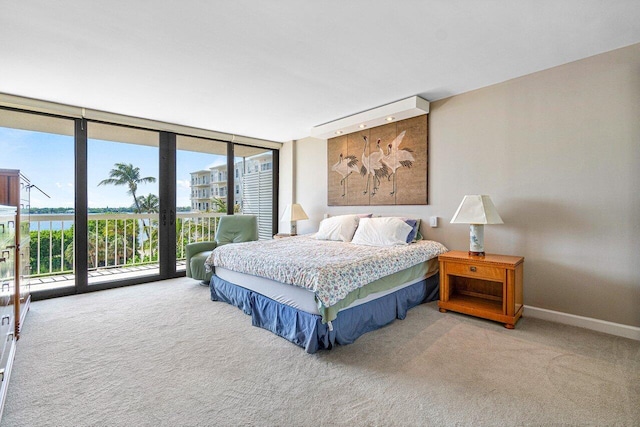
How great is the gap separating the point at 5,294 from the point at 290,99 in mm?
3018

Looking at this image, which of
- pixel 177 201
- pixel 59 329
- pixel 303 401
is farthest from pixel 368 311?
pixel 177 201

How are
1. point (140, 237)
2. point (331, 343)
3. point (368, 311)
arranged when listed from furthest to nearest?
point (140, 237) → point (368, 311) → point (331, 343)

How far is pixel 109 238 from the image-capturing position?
4660 mm

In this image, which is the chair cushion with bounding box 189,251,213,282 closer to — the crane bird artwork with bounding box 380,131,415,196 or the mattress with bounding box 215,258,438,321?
the mattress with bounding box 215,258,438,321

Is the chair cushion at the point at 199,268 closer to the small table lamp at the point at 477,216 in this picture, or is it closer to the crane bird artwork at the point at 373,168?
the crane bird artwork at the point at 373,168

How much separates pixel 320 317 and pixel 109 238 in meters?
4.19

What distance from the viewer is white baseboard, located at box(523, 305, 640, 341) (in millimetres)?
2412

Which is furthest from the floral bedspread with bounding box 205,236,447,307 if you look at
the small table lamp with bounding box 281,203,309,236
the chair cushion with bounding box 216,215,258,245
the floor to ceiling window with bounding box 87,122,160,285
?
the floor to ceiling window with bounding box 87,122,160,285

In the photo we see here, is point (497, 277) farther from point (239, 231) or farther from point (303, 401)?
point (239, 231)

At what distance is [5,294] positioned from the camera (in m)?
1.79

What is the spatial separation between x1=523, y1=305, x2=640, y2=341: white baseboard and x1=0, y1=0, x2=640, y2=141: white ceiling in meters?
2.34

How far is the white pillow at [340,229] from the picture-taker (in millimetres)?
3857

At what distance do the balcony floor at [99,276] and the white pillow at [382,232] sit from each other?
3129 mm

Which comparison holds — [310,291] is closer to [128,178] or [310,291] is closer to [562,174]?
[562,174]
